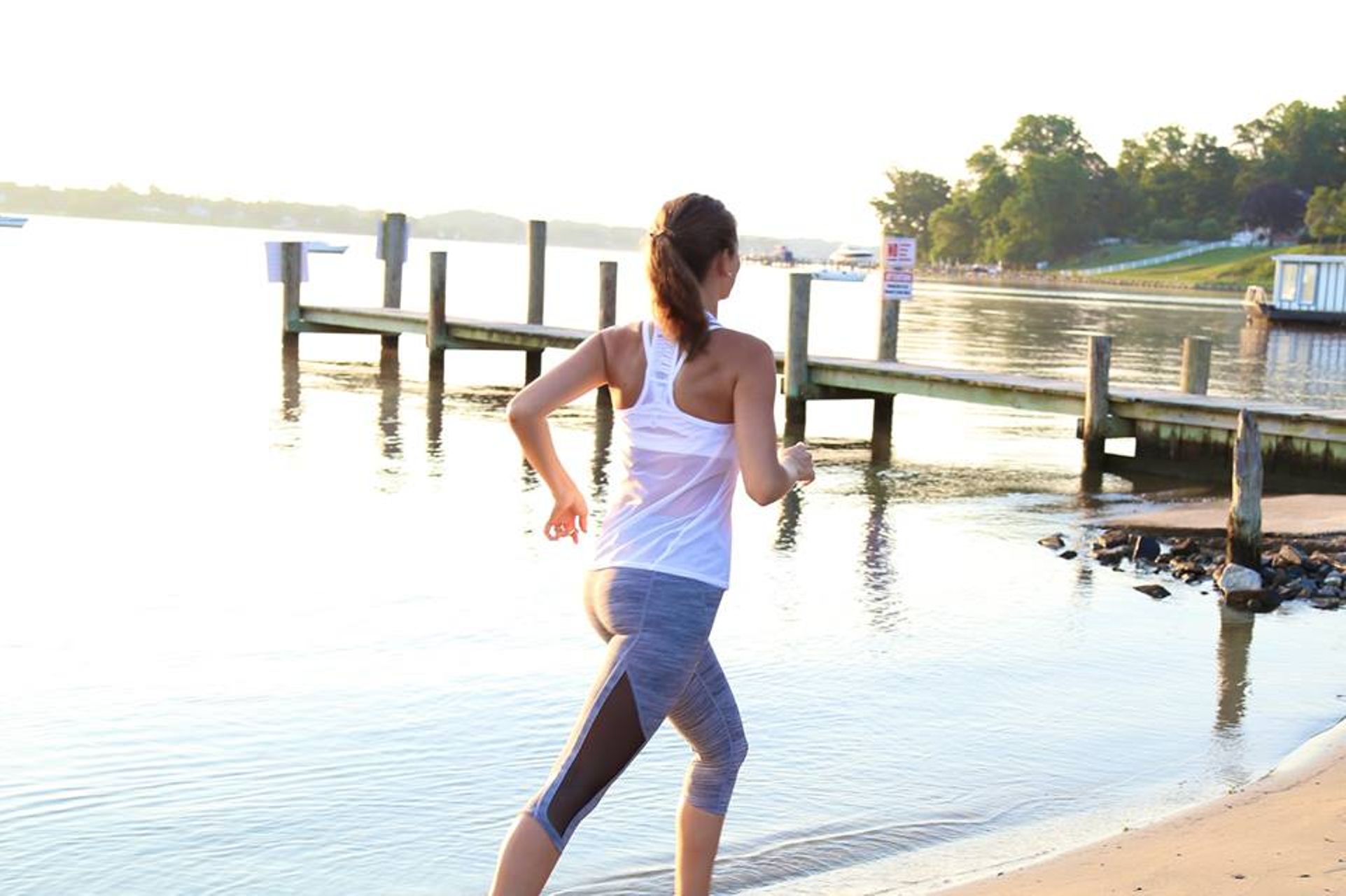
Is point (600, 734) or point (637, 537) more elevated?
point (637, 537)

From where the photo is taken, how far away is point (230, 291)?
7494 centimetres

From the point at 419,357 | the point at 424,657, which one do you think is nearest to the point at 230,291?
the point at 419,357

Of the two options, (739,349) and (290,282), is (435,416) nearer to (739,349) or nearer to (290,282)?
(290,282)

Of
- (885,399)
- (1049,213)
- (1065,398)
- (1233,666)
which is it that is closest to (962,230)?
(1049,213)

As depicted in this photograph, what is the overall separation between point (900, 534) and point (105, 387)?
18631 millimetres

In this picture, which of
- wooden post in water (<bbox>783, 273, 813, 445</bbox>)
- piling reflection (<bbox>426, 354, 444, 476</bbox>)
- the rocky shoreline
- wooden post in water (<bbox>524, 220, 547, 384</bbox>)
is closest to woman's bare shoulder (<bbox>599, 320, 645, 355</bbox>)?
the rocky shoreline

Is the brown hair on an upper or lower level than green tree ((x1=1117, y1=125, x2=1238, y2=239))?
lower

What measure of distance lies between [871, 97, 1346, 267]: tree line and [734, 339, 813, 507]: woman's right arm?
16431 centimetres

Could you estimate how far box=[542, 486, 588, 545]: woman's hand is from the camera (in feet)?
14.6

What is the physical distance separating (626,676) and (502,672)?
6105mm

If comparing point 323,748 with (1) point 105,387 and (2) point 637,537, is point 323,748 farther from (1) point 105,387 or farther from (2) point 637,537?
(1) point 105,387

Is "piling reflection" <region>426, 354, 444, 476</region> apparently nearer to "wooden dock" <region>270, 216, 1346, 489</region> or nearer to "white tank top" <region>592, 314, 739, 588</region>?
"wooden dock" <region>270, 216, 1346, 489</region>

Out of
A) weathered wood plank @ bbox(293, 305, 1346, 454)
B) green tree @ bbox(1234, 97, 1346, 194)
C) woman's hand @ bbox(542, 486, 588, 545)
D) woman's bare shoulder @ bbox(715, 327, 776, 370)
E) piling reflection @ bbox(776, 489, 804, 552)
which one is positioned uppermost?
green tree @ bbox(1234, 97, 1346, 194)

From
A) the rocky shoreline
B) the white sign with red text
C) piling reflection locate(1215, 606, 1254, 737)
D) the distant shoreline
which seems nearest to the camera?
piling reflection locate(1215, 606, 1254, 737)
